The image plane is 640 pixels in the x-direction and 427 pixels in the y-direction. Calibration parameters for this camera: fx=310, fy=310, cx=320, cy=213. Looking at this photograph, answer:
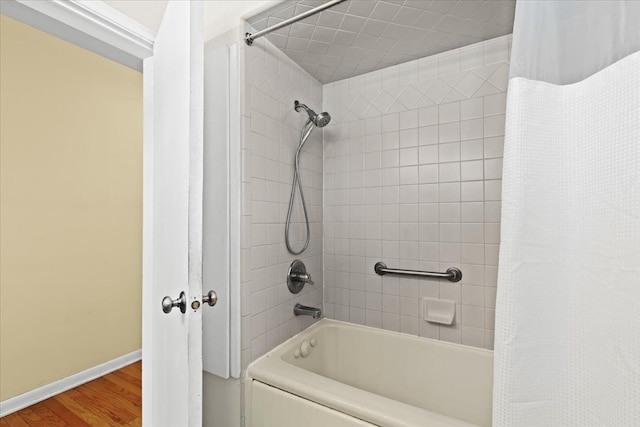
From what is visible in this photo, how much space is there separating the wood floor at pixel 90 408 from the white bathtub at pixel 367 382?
109 centimetres

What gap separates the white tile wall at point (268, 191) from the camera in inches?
53.3

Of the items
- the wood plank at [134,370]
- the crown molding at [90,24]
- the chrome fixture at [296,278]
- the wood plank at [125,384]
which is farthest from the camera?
the wood plank at [134,370]

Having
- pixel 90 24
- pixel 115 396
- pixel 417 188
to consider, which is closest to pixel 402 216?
pixel 417 188

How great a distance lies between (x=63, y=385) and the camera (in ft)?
6.91

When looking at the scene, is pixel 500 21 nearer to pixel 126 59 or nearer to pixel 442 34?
pixel 442 34

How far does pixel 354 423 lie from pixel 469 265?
932mm

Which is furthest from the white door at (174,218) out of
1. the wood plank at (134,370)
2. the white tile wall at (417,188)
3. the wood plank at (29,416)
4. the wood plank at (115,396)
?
the wood plank at (134,370)

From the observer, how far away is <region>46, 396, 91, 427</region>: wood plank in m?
1.81

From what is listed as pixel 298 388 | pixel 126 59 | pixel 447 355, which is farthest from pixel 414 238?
pixel 126 59

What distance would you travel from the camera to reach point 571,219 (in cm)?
62

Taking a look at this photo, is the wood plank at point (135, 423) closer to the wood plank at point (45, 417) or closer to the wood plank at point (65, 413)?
the wood plank at point (65, 413)

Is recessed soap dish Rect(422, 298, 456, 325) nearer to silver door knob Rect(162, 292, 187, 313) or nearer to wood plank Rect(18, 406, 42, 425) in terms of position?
silver door knob Rect(162, 292, 187, 313)

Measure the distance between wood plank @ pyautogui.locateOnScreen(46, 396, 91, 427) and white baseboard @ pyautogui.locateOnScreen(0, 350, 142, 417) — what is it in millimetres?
60

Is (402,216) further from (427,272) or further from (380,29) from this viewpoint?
(380,29)
